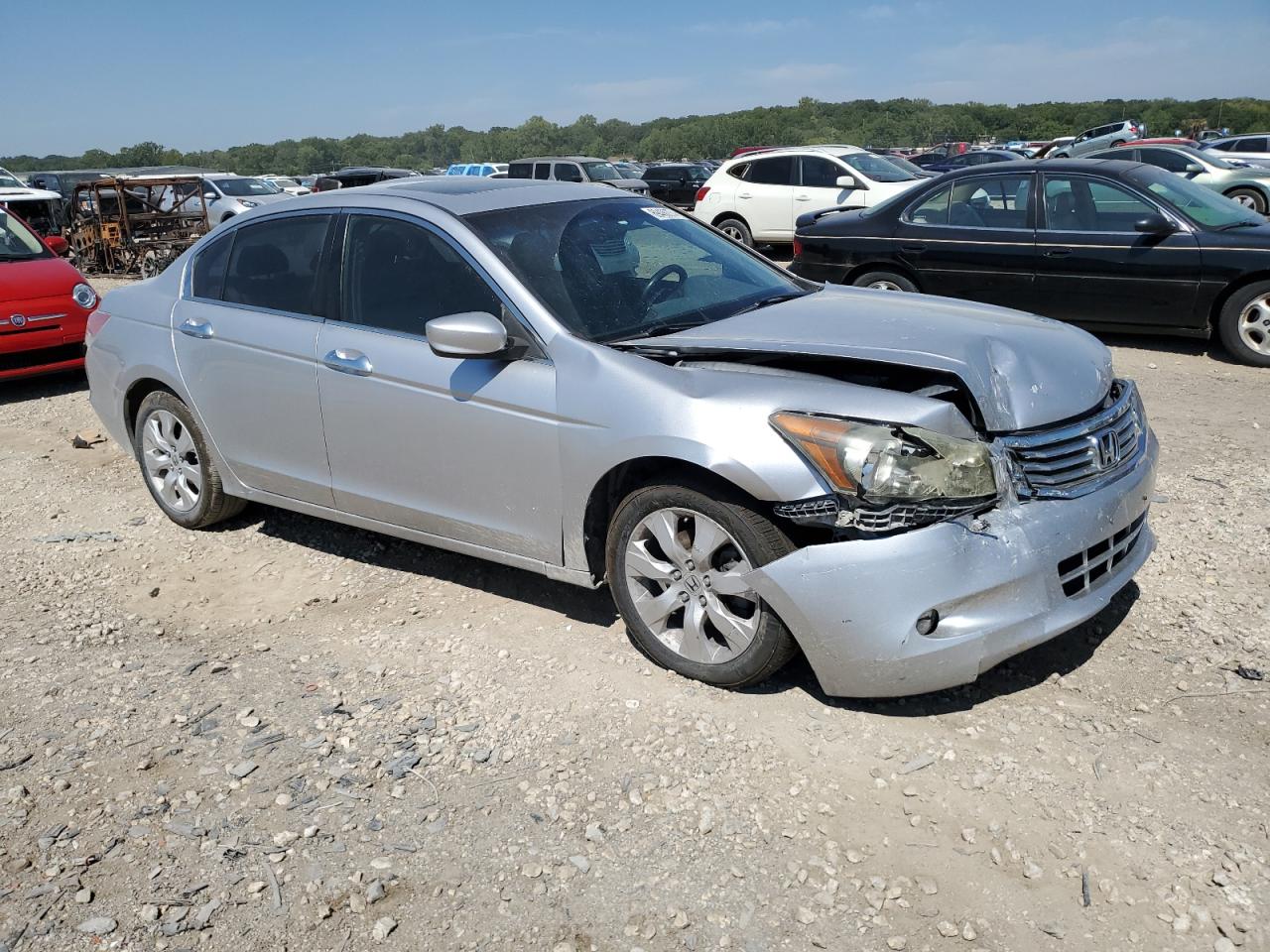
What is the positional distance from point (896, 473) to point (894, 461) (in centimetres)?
4

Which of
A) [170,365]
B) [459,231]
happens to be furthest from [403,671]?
[170,365]

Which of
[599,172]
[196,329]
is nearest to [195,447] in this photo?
[196,329]

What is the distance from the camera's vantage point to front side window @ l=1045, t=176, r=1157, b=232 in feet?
27.5

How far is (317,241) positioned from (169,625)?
1.76 meters

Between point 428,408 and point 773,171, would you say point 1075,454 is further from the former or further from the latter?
point 773,171

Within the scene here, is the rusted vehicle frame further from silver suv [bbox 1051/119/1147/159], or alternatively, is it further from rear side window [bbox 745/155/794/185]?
silver suv [bbox 1051/119/1147/159]

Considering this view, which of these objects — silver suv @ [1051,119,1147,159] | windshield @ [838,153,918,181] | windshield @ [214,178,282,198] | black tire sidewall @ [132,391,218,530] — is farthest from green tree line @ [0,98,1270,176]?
black tire sidewall @ [132,391,218,530]

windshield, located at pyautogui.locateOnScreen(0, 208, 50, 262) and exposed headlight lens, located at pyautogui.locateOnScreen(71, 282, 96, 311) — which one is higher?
windshield, located at pyautogui.locateOnScreen(0, 208, 50, 262)

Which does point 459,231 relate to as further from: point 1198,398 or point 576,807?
point 1198,398

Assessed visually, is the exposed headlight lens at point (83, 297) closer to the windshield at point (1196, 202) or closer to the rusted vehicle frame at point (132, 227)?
the windshield at point (1196, 202)

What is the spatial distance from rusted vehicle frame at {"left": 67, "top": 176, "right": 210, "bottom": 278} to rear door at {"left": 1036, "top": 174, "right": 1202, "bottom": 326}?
15162mm

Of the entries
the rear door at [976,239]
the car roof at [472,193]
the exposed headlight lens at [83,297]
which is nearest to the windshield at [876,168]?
the rear door at [976,239]

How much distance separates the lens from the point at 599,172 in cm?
2473

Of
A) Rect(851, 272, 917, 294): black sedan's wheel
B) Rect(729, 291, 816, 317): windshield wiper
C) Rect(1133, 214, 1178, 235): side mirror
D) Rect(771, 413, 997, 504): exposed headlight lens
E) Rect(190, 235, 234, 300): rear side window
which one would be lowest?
Rect(851, 272, 917, 294): black sedan's wheel
